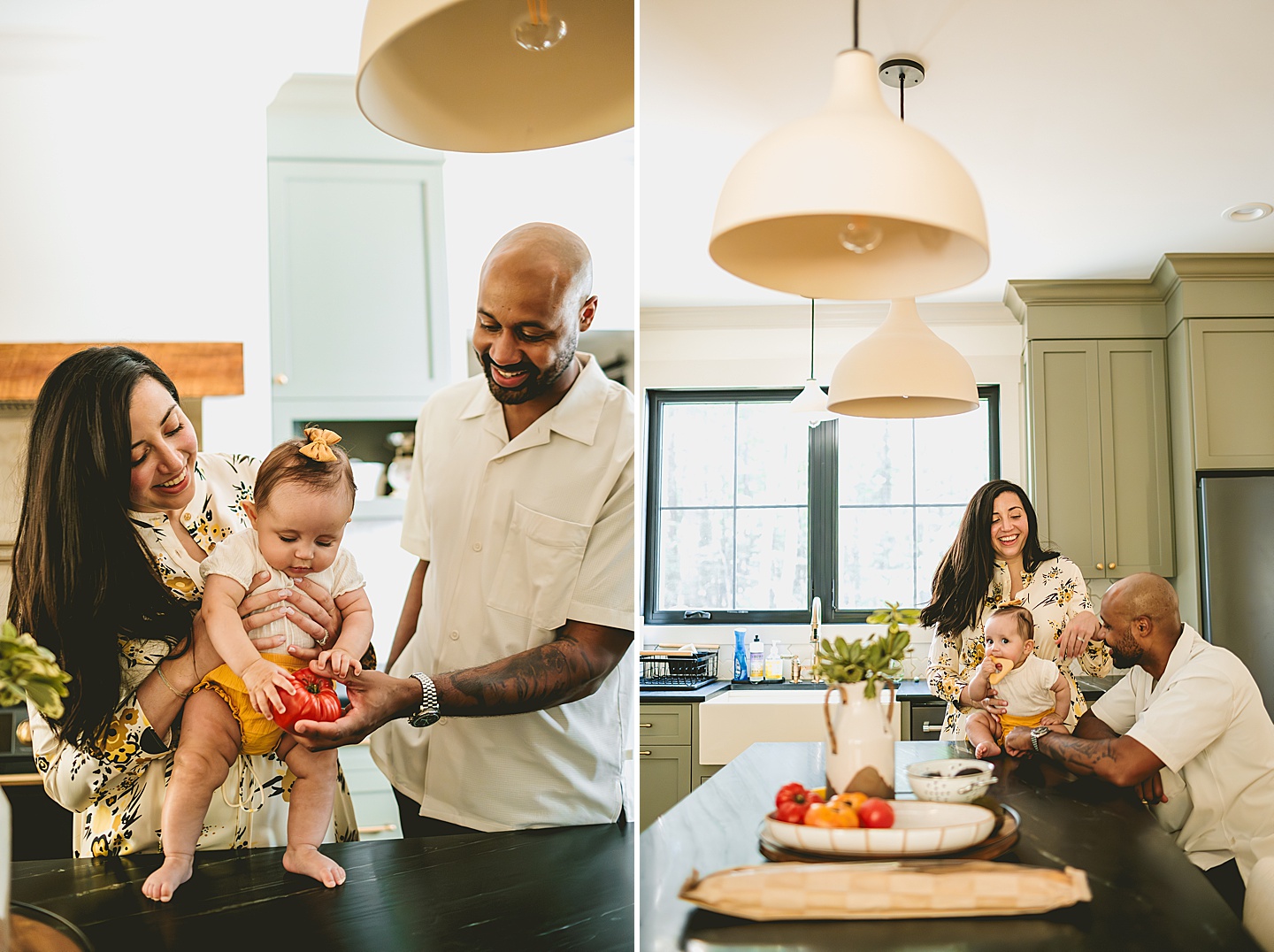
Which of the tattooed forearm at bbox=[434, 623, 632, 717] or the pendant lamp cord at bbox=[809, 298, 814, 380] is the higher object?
the pendant lamp cord at bbox=[809, 298, 814, 380]

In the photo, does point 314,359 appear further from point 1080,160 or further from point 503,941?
point 1080,160

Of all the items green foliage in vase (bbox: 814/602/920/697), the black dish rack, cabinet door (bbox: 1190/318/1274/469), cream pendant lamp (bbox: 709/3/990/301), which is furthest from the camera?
cabinet door (bbox: 1190/318/1274/469)

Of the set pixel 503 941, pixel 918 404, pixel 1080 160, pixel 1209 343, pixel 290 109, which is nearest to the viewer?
pixel 503 941

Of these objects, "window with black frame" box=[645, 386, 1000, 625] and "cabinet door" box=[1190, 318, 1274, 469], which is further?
"window with black frame" box=[645, 386, 1000, 625]

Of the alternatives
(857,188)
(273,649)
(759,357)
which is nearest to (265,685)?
(273,649)

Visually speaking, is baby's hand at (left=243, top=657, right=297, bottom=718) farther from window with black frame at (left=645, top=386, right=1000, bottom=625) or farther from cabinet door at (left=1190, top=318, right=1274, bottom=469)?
cabinet door at (left=1190, top=318, right=1274, bottom=469)

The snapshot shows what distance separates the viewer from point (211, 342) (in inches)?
36.6

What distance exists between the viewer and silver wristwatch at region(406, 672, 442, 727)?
35.8 inches

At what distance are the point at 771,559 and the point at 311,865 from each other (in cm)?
256

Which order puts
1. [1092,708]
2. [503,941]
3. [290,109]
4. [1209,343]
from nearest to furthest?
1. [503,941]
2. [290,109]
3. [1092,708]
4. [1209,343]

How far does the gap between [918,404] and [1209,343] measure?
5.97 ft

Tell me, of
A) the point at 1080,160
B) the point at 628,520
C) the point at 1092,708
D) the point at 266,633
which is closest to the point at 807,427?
the point at 1080,160

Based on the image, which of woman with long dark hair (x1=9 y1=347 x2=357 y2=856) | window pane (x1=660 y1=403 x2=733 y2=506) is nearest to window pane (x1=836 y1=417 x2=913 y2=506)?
window pane (x1=660 y1=403 x2=733 y2=506)

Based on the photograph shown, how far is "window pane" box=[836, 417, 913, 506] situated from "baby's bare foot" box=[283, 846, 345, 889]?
2695mm
